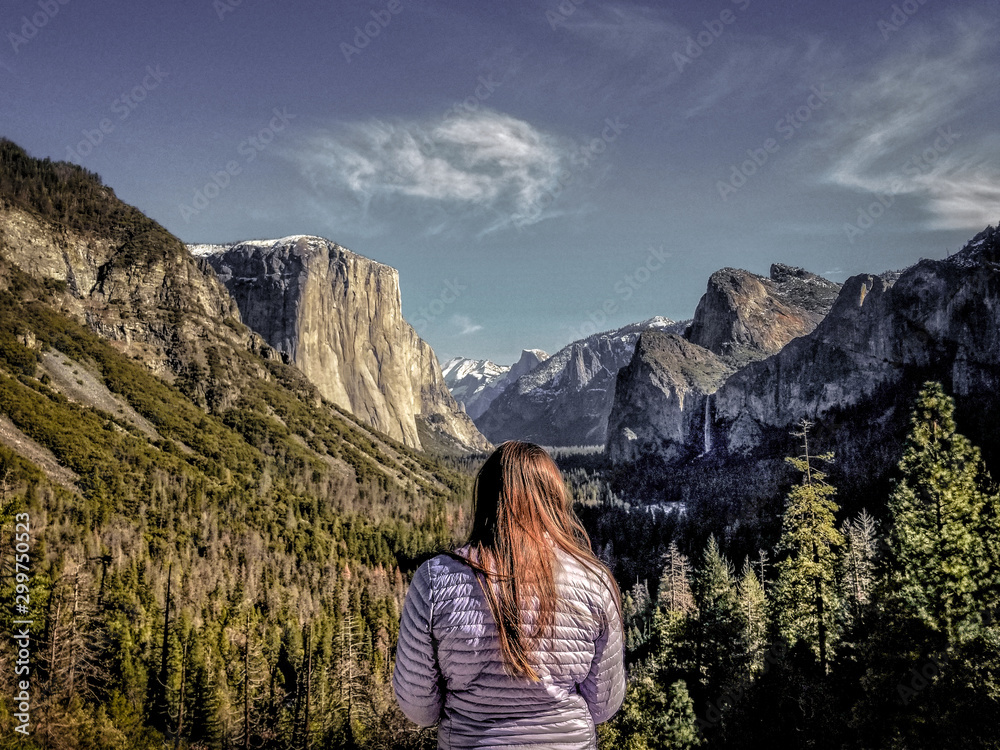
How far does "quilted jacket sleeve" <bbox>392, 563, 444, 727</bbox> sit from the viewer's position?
3.11 metres

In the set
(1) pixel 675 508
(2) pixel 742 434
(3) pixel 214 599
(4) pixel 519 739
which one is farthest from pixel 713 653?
(2) pixel 742 434

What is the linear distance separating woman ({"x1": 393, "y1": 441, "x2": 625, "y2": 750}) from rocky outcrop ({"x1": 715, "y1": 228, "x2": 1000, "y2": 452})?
459ft

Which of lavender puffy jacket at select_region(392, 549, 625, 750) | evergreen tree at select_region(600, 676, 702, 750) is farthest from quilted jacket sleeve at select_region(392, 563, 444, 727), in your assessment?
evergreen tree at select_region(600, 676, 702, 750)

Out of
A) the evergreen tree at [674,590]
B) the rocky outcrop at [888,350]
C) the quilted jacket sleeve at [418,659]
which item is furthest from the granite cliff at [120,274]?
the quilted jacket sleeve at [418,659]

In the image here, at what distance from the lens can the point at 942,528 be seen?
1616cm

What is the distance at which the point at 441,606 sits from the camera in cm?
310

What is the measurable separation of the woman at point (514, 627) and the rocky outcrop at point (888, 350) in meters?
140

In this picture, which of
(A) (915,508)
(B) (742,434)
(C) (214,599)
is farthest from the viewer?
(B) (742,434)

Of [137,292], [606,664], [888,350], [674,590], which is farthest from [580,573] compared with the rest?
[137,292]

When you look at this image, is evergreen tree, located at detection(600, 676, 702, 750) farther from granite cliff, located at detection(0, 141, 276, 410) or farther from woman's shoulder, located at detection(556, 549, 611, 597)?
granite cliff, located at detection(0, 141, 276, 410)

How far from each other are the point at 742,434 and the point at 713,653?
174 meters

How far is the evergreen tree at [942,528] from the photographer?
15266 mm

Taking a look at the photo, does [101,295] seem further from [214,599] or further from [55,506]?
[214,599]

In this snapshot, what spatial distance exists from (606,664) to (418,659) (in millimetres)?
1120
